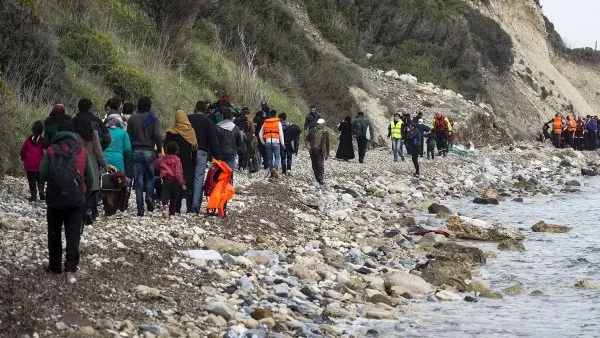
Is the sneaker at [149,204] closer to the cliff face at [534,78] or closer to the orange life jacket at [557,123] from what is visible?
the orange life jacket at [557,123]

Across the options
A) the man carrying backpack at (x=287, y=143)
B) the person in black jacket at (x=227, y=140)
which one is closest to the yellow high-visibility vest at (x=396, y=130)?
the man carrying backpack at (x=287, y=143)

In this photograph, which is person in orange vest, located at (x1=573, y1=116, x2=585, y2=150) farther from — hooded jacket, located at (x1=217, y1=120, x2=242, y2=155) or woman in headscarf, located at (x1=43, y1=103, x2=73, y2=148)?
woman in headscarf, located at (x1=43, y1=103, x2=73, y2=148)

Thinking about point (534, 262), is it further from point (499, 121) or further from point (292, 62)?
point (499, 121)

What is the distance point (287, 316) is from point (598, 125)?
41.2m

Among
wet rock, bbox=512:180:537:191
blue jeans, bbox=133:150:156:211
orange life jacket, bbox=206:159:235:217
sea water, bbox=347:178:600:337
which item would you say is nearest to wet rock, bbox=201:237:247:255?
blue jeans, bbox=133:150:156:211

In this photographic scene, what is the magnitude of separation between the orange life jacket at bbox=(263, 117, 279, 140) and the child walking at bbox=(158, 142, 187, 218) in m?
7.95

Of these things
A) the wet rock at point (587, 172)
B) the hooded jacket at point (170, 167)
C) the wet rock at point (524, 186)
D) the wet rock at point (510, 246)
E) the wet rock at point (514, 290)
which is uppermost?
the hooded jacket at point (170, 167)

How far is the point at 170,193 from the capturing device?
41.6 feet

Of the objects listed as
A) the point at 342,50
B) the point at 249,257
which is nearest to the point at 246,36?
the point at 342,50

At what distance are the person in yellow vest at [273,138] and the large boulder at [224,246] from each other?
8.47 m

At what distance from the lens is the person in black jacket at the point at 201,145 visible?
43.4 ft

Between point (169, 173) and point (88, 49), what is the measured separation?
11.9 meters

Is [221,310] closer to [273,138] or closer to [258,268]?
[258,268]

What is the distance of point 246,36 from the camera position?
118ft
